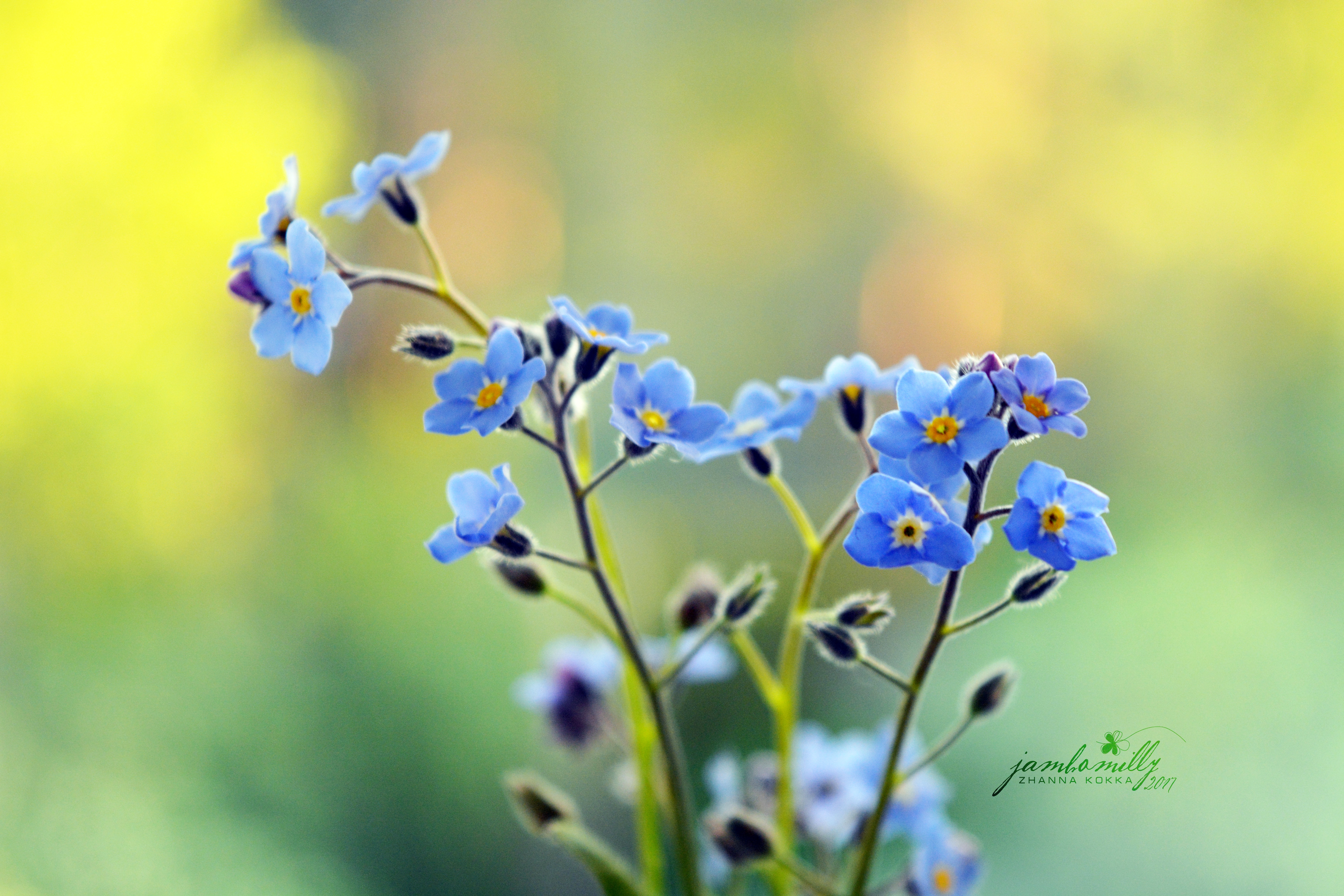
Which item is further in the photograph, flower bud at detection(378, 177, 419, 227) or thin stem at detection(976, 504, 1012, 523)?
flower bud at detection(378, 177, 419, 227)

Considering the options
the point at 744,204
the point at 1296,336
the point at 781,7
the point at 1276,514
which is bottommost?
the point at 1276,514

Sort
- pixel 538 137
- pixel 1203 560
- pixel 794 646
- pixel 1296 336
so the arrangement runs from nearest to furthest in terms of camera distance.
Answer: pixel 794 646, pixel 1203 560, pixel 1296 336, pixel 538 137

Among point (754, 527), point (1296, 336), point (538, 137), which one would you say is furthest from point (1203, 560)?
point (538, 137)

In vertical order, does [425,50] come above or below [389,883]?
above

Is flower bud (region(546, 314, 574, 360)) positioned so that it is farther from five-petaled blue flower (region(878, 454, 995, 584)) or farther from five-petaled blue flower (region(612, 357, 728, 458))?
five-petaled blue flower (region(878, 454, 995, 584))

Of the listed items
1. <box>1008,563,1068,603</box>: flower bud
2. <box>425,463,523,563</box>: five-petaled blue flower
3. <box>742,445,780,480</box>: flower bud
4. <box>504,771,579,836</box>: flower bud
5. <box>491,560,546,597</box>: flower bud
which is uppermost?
<box>742,445,780,480</box>: flower bud

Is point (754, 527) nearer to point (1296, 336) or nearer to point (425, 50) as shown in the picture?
point (1296, 336)

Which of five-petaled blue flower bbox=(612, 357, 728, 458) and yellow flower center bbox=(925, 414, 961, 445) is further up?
five-petaled blue flower bbox=(612, 357, 728, 458)

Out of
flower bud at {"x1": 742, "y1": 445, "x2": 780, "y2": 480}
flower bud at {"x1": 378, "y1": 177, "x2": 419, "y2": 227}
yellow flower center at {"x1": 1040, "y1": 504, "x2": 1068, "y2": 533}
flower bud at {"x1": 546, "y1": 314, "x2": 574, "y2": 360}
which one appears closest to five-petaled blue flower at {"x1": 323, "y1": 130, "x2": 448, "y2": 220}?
flower bud at {"x1": 378, "y1": 177, "x2": 419, "y2": 227}
